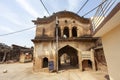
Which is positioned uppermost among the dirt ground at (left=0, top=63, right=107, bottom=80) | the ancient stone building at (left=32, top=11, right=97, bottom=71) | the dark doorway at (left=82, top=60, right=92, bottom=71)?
the ancient stone building at (left=32, top=11, right=97, bottom=71)

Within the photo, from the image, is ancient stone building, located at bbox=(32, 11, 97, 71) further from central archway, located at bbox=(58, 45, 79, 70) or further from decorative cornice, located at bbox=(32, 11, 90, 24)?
central archway, located at bbox=(58, 45, 79, 70)

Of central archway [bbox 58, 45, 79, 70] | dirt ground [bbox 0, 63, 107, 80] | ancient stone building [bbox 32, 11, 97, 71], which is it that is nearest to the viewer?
dirt ground [bbox 0, 63, 107, 80]

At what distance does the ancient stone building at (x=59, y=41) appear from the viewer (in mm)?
13375

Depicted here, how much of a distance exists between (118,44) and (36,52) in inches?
449

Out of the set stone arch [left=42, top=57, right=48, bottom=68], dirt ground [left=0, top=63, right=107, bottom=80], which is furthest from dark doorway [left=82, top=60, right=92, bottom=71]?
stone arch [left=42, top=57, right=48, bottom=68]

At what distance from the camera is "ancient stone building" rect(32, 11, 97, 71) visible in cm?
1338

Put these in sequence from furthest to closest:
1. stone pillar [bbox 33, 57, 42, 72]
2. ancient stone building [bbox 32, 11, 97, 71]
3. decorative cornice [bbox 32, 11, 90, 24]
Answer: decorative cornice [bbox 32, 11, 90, 24] → ancient stone building [bbox 32, 11, 97, 71] → stone pillar [bbox 33, 57, 42, 72]

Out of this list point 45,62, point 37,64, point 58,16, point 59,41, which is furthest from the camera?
point 58,16

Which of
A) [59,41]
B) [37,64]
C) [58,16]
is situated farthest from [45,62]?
[58,16]

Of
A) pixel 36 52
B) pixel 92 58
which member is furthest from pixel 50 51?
pixel 92 58

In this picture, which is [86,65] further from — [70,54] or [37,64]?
[70,54]

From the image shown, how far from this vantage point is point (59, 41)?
14.0m

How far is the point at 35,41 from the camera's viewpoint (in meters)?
13.9

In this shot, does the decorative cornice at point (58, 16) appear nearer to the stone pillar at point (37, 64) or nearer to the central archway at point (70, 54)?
the central archway at point (70, 54)
